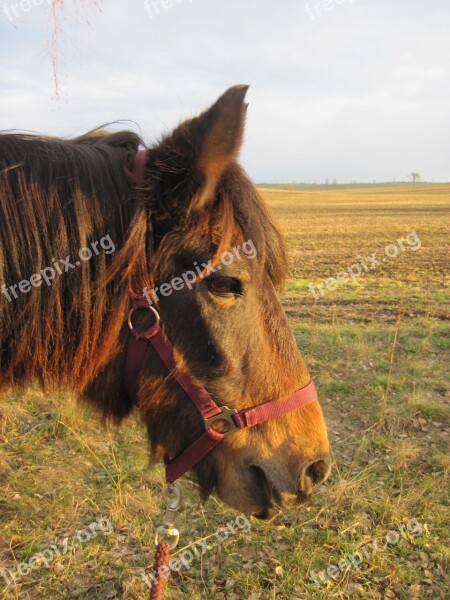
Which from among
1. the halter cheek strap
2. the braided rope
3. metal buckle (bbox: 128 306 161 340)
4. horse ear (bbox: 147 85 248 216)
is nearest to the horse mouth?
the halter cheek strap

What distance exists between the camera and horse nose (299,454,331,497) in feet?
6.65

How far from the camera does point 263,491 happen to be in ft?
6.75

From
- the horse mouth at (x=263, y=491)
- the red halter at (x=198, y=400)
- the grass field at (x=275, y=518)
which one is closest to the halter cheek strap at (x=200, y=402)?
the red halter at (x=198, y=400)

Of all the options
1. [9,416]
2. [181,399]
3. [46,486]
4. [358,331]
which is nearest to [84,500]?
[46,486]

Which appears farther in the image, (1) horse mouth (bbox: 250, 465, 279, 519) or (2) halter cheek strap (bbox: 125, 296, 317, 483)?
(1) horse mouth (bbox: 250, 465, 279, 519)

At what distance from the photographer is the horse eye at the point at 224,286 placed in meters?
1.86

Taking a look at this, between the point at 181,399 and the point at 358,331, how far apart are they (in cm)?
615

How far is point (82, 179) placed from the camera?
6.21ft

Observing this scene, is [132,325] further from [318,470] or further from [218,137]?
[318,470]

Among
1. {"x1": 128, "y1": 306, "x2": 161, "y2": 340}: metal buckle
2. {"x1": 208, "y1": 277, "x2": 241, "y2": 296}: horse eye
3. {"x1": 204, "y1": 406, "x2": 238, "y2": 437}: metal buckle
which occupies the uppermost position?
{"x1": 208, "y1": 277, "x2": 241, "y2": 296}: horse eye

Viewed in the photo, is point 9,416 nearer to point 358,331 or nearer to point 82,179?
point 82,179

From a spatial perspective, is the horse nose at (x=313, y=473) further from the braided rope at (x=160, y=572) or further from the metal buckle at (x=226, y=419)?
the braided rope at (x=160, y=572)

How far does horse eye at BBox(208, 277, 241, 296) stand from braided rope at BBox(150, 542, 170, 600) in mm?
1304

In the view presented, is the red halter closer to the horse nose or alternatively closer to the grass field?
the horse nose
